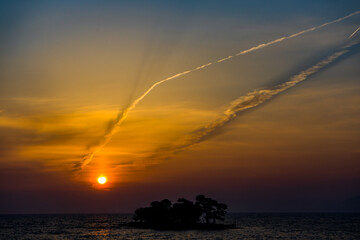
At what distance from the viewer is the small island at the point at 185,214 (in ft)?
482

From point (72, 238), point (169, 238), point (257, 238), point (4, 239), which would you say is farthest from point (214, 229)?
point (4, 239)

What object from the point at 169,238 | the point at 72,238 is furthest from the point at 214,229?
the point at 72,238

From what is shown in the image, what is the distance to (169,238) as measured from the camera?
401 ft

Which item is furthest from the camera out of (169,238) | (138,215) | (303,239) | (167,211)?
(138,215)

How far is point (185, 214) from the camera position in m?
152

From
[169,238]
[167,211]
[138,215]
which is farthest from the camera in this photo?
[138,215]

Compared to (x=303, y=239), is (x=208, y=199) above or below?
above

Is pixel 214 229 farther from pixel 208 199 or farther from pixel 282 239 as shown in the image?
pixel 282 239

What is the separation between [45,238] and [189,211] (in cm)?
4623

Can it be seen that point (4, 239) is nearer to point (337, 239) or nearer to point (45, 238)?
point (45, 238)

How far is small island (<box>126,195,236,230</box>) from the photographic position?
482 feet

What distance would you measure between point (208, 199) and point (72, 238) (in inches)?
1708

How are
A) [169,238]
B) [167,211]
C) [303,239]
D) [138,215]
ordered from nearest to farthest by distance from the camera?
[169,238]
[303,239]
[167,211]
[138,215]

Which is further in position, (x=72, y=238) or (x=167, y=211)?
(x=167, y=211)
